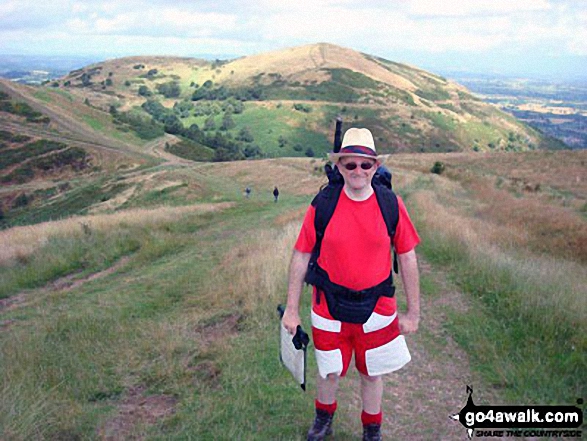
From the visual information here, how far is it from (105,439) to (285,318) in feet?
6.42

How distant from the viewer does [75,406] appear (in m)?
4.51

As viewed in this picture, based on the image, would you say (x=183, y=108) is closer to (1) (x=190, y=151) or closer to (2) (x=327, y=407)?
(1) (x=190, y=151)

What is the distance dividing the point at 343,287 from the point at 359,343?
17.9 inches

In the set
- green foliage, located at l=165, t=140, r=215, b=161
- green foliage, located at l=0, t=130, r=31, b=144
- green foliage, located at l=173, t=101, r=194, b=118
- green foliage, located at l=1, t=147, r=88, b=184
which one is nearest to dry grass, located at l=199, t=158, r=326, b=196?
green foliage, located at l=1, t=147, r=88, b=184

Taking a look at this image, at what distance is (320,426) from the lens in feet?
12.4

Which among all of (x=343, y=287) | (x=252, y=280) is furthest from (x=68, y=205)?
(x=343, y=287)

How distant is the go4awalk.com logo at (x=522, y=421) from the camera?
402 cm

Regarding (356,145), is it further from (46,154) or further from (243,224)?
(46,154)

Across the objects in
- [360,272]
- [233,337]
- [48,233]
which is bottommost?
[48,233]

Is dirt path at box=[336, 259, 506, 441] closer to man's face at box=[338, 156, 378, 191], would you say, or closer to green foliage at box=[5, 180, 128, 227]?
man's face at box=[338, 156, 378, 191]

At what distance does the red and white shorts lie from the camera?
3469 mm

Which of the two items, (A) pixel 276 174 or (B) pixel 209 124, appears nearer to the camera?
(A) pixel 276 174

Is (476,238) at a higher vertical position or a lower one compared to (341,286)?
lower

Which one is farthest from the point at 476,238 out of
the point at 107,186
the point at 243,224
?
the point at 107,186
